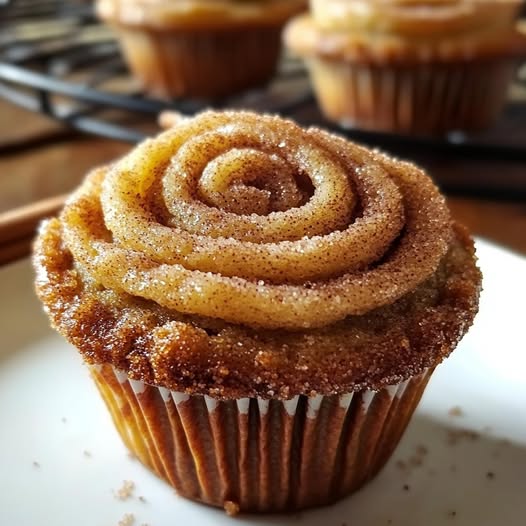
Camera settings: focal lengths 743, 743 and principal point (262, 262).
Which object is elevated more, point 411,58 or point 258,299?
point 258,299

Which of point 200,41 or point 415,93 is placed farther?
point 200,41

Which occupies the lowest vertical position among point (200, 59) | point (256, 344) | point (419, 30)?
point (200, 59)

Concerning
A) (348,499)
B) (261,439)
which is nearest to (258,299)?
(261,439)

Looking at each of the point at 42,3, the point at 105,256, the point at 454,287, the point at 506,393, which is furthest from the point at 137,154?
the point at 42,3

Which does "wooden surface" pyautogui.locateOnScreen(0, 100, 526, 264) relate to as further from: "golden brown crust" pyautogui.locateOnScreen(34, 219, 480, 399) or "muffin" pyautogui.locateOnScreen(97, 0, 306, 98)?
"golden brown crust" pyautogui.locateOnScreen(34, 219, 480, 399)

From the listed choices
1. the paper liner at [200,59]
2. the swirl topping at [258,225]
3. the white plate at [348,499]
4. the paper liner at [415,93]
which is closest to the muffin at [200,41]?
the paper liner at [200,59]

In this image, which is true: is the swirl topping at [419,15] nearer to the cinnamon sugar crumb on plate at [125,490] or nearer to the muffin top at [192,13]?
the muffin top at [192,13]

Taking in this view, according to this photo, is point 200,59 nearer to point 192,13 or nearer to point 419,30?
point 192,13

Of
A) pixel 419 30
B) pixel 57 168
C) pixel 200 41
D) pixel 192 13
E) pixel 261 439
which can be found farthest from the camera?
pixel 200 41
